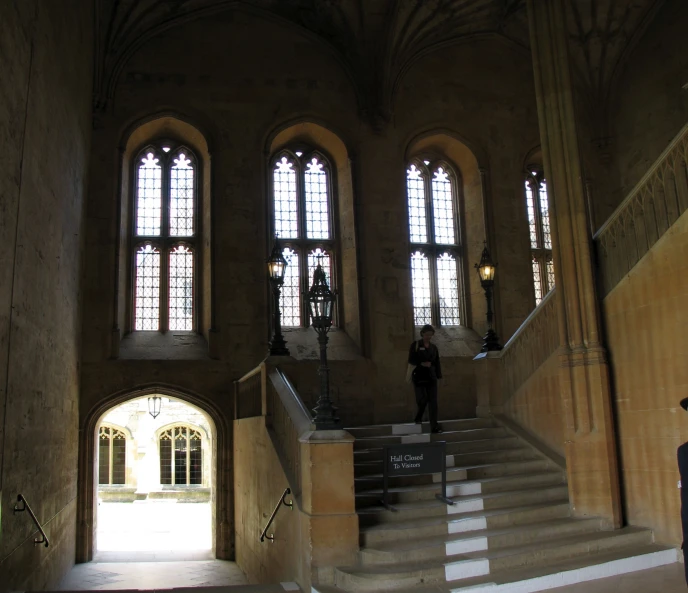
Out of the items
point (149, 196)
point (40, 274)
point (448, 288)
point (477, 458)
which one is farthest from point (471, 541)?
point (149, 196)

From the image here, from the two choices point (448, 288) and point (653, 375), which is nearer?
point (653, 375)

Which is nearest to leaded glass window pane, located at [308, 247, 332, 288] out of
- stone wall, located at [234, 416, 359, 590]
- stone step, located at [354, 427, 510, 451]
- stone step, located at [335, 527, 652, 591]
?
stone step, located at [354, 427, 510, 451]

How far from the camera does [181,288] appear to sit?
47.4 ft

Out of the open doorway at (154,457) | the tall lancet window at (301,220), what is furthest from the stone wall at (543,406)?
the open doorway at (154,457)

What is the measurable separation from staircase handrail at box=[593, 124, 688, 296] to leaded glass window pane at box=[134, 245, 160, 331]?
848cm

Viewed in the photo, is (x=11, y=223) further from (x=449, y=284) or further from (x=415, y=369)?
(x=449, y=284)

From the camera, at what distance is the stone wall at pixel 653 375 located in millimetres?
8797

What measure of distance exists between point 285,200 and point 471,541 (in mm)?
9004

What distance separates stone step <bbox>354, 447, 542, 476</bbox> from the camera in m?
9.94

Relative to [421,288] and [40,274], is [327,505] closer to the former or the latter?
[40,274]

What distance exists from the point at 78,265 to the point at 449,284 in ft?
25.5

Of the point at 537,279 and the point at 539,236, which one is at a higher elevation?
the point at 539,236

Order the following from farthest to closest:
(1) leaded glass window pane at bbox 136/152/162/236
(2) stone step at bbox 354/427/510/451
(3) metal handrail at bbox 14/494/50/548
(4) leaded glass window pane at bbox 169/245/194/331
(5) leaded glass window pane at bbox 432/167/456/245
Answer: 1. (5) leaded glass window pane at bbox 432/167/456/245
2. (1) leaded glass window pane at bbox 136/152/162/236
3. (4) leaded glass window pane at bbox 169/245/194/331
4. (2) stone step at bbox 354/427/510/451
5. (3) metal handrail at bbox 14/494/50/548

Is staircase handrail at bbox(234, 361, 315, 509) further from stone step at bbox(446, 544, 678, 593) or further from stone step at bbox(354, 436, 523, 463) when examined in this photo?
stone step at bbox(446, 544, 678, 593)
